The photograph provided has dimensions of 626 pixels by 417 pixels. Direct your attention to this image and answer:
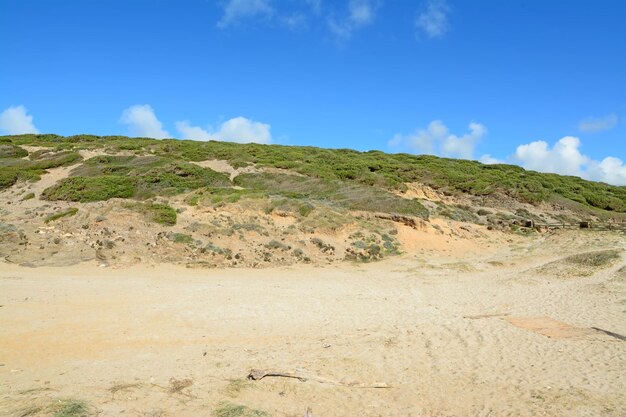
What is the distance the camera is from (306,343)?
34.5 ft

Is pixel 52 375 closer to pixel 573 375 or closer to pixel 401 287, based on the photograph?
pixel 573 375

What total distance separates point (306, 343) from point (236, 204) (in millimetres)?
16203

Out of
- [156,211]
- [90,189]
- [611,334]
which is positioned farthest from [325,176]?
[611,334]

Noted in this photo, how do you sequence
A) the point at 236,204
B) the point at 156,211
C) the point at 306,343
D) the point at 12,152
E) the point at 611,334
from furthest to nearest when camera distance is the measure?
the point at 12,152, the point at 236,204, the point at 156,211, the point at 611,334, the point at 306,343

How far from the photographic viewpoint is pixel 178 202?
87.1ft

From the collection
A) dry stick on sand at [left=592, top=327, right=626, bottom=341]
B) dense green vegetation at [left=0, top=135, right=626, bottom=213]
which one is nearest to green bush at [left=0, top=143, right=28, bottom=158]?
dense green vegetation at [left=0, top=135, right=626, bottom=213]

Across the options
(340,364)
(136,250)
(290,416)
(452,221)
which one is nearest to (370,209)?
(452,221)

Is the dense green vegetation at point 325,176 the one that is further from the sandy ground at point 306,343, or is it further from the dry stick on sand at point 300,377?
the dry stick on sand at point 300,377

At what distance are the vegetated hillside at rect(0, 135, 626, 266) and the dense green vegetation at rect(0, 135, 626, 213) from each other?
13cm

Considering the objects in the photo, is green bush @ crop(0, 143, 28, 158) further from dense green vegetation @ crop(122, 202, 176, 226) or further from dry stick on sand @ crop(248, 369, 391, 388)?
dry stick on sand @ crop(248, 369, 391, 388)

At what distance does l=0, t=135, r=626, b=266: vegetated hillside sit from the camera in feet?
68.9

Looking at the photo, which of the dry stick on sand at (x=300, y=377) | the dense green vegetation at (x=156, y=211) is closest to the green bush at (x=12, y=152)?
the dense green vegetation at (x=156, y=211)

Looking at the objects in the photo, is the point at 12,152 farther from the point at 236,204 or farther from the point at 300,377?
the point at 300,377

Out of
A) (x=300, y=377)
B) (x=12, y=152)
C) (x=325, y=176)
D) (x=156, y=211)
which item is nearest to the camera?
(x=300, y=377)
